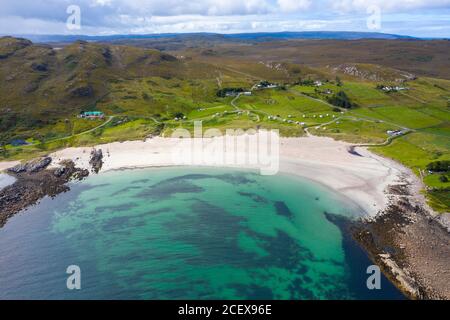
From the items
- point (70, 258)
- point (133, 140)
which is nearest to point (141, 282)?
point (70, 258)

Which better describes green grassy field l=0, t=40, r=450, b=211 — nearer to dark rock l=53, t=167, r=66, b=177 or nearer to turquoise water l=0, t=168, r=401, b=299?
dark rock l=53, t=167, r=66, b=177

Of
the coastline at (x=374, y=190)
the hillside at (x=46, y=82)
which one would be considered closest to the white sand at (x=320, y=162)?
the coastline at (x=374, y=190)

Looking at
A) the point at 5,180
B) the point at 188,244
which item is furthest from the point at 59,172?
the point at 188,244

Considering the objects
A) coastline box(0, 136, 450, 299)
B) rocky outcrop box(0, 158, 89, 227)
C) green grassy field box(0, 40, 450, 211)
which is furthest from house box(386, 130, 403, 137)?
rocky outcrop box(0, 158, 89, 227)

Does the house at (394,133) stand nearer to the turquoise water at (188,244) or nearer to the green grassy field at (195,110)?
the green grassy field at (195,110)

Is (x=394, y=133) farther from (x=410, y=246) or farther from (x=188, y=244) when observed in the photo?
(x=188, y=244)
